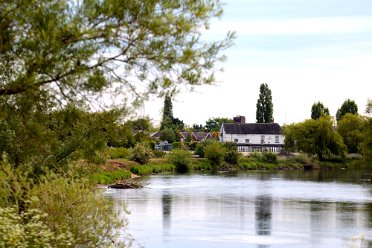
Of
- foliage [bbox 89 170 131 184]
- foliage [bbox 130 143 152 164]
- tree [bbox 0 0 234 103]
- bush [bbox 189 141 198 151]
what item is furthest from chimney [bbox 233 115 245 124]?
tree [bbox 0 0 234 103]

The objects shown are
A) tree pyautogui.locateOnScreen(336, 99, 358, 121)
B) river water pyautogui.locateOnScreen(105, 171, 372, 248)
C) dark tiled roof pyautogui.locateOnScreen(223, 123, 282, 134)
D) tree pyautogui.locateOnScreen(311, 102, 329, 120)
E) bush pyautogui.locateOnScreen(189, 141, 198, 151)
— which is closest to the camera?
river water pyautogui.locateOnScreen(105, 171, 372, 248)

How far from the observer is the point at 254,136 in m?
116

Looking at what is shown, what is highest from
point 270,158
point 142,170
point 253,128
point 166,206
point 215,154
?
point 253,128

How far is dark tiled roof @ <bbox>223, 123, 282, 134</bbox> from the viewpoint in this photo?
116 m

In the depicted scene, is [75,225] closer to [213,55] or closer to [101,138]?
[101,138]

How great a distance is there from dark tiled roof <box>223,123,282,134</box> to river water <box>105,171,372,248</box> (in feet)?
208

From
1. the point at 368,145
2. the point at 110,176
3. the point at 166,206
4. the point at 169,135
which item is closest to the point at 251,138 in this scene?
the point at 169,135

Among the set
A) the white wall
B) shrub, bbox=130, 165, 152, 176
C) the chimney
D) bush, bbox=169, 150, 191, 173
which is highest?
the chimney

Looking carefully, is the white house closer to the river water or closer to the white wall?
the white wall

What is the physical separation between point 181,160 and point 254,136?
44046 millimetres

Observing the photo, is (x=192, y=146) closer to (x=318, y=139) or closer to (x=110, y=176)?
(x=318, y=139)

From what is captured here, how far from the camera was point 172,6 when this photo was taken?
977 centimetres

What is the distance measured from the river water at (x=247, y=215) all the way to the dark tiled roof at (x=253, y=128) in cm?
6334

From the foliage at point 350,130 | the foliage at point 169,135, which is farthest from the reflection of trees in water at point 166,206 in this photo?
the foliage at point 169,135
